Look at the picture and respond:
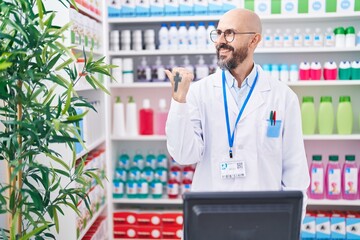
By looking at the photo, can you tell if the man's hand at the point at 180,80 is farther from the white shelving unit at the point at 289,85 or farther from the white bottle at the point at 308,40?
the white bottle at the point at 308,40

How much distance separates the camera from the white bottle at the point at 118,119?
409 centimetres

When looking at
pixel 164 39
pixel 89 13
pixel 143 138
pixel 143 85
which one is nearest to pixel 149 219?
pixel 143 138

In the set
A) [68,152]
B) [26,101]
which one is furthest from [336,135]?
[26,101]

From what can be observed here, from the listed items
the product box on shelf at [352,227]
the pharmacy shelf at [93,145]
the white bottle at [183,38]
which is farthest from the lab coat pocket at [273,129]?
the product box on shelf at [352,227]

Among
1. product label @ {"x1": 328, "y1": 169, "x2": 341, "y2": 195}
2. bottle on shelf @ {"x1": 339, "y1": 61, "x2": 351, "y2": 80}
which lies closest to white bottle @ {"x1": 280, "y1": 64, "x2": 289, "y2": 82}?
bottle on shelf @ {"x1": 339, "y1": 61, "x2": 351, "y2": 80}

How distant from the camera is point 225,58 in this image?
2143 mm

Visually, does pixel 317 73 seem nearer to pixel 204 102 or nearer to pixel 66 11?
pixel 204 102

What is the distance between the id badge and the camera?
213 cm

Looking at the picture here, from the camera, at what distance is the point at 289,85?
155 inches

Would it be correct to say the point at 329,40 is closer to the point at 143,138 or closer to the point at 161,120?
the point at 161,120

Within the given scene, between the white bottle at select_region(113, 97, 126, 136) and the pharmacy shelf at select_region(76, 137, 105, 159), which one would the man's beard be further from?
the white bottle at select_region(113, 97, 126, 136)

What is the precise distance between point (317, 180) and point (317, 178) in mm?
18

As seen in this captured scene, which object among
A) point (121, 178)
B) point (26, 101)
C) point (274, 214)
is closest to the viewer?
point (274, 214)

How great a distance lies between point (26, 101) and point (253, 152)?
3.63 ft
